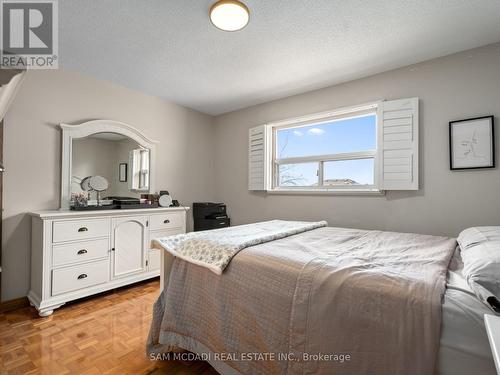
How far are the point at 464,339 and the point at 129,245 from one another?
8.98ft

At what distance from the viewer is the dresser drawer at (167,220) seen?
2867mm

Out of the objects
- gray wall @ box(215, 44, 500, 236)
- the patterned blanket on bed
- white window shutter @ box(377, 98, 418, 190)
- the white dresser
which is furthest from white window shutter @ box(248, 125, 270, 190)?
the patterned blanket on bed

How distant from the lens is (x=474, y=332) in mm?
759

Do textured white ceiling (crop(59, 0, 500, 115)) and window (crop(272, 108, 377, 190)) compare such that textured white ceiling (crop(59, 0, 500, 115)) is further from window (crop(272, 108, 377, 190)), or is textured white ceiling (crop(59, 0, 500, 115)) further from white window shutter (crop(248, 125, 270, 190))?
white window shutter (crop(248, 125, 270, 190))

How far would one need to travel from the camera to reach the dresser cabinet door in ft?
8.29

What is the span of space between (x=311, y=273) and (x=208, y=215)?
2.61 meters

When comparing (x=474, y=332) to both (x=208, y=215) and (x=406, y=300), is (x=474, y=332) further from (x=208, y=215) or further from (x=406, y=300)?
(x=208, y=215)

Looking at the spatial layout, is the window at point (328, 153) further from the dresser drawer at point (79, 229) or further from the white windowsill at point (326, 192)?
the dresser drawer at point (79, 229)

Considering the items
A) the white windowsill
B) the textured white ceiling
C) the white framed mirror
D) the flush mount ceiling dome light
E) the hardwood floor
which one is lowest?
the hardwood floor

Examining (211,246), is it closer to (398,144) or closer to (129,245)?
(129,245)

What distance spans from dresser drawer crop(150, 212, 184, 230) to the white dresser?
12mm

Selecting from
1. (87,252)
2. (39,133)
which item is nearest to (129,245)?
(87,252)

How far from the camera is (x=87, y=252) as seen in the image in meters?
2.31

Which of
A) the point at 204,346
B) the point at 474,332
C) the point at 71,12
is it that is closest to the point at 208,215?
the point at 204,346
